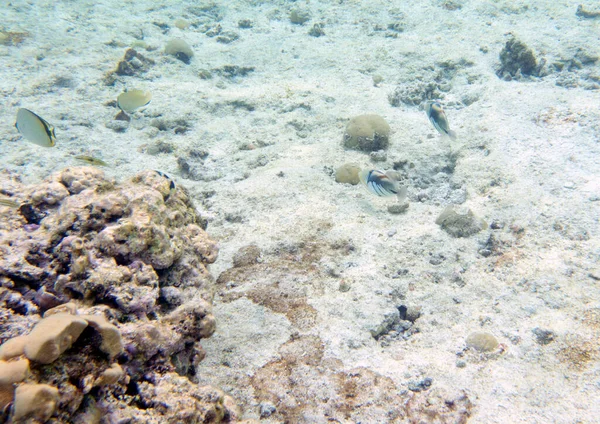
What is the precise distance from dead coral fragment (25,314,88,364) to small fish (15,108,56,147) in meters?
3.48

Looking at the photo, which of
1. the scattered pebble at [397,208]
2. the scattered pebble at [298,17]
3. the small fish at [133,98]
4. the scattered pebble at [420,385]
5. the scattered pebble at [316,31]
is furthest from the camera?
the scattered pebble at [298,17]

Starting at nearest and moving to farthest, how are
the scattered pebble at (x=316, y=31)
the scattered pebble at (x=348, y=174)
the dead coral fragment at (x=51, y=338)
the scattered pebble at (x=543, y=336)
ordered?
1. the dead coral fragment at (x=51, y=338)
2. the scattered pebble at (x=543, y=336)
3. the scattered pebble at (x=348, y=174)
4. the scattered pebble at (x=316, y=31)

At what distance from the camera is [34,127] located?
4098 mm

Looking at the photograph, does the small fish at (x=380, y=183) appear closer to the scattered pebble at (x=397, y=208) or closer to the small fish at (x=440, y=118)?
the scattered pebble at (x=397, y=208)

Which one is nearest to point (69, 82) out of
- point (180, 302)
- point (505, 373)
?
point (180, 302)

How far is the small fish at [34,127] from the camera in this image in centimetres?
400

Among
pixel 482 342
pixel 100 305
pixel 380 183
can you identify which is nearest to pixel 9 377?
pixel 100 305

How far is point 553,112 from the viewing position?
19.4ft

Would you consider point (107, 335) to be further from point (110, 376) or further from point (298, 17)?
point (298, 17)

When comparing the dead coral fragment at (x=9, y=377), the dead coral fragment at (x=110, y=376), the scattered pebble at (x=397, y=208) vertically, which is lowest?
the scattered pebble at (x=397, y=208)

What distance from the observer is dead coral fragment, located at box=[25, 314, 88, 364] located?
4.85 ft

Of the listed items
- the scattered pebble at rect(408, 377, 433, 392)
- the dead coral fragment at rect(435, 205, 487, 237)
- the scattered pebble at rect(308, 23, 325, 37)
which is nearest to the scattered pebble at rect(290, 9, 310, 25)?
the scattered pebble at rect(308, 23, 325, 37)

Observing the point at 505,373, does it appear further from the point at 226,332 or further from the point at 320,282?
the point at 226,332

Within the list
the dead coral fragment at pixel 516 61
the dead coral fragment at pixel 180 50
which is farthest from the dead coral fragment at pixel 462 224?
the dead coral fragment at pixel 180 50
